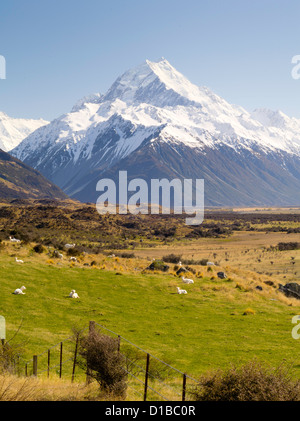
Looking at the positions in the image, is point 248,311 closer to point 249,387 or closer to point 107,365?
point 107,365

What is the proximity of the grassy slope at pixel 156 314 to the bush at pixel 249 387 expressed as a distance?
6341 mm

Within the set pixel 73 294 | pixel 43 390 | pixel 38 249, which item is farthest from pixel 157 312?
pixel 38 249

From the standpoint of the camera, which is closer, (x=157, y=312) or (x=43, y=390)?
(x=43, y=390)

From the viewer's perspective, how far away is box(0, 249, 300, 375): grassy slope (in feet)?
64.7

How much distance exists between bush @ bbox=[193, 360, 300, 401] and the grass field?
5.97 m

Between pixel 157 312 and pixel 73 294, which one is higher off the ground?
pixel 73 294

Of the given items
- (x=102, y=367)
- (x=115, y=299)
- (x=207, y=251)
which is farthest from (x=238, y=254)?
(x=102, y=367)

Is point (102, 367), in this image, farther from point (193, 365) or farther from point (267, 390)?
point (193, 365)

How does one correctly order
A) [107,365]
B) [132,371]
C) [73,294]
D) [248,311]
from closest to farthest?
[107,365], [132,371], [73,294], [248,311]

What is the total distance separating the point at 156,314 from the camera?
2677cm

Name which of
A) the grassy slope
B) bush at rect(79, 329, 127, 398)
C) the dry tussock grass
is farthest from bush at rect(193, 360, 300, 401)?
the grassy slope

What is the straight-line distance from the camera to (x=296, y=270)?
192ft

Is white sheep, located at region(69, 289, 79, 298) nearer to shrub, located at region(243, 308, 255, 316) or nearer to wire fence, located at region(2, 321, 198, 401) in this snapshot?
wire fence, located at region(2, 321, 198, 401)

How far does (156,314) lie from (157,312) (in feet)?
1.71
